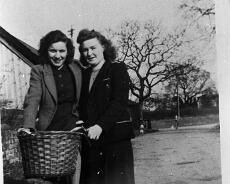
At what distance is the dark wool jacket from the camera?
308cm

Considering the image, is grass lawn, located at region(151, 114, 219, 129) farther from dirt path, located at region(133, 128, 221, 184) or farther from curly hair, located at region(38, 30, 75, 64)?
curly hair, located at region(38, 30, 75, 64)

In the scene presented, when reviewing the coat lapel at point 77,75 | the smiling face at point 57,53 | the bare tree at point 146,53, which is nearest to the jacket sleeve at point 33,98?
the smiling face at point 57,53

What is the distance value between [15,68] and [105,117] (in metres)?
0.72

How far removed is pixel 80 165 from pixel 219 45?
4.11 feet

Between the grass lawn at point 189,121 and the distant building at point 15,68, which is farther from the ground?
the distant building at point 15,68

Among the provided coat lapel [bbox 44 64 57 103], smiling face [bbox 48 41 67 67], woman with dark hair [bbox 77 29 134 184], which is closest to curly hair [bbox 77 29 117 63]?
woman with dark hair [bbox 77 29 134 184]

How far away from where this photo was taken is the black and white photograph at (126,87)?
10.1 feet

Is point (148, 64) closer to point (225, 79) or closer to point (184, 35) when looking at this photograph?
point (184, 35)

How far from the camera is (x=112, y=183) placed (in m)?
3.07

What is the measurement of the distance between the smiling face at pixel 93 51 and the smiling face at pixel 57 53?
0.46 ft

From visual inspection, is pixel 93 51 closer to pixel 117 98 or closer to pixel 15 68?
pixel 117 98

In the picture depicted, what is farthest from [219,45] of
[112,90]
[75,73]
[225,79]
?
[75,73]

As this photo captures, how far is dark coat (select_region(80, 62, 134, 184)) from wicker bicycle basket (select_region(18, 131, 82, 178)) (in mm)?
165

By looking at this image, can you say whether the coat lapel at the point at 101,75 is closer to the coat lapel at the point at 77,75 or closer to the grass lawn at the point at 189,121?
the coat lapel at the point at 77,75
